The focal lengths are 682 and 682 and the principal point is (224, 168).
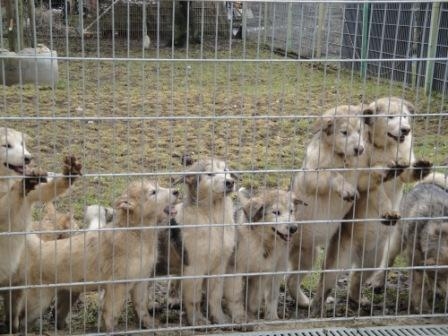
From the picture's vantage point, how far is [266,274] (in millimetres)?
5234

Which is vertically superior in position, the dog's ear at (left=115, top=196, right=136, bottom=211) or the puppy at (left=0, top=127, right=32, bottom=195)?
the puppy at (left=0, top=127, right=32, bottom=195)

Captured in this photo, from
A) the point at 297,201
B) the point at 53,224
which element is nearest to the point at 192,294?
the point at 297,201

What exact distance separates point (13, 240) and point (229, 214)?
5.65 feet

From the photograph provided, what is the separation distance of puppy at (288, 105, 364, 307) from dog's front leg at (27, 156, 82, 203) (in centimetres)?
198

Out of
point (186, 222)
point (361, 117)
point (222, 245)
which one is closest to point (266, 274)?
point (222, 245)

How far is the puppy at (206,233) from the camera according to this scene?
5375 millimetres

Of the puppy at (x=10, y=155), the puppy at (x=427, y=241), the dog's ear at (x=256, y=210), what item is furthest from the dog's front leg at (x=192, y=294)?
the puppy at (x=427, y=241)

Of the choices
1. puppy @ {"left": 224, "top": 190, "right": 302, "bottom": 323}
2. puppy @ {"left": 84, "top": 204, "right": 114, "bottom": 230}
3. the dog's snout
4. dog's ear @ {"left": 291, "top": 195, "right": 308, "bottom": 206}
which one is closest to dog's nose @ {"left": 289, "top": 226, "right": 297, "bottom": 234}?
the dog's snout

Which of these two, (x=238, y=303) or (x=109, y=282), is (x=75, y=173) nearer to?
(x=109, y=282)

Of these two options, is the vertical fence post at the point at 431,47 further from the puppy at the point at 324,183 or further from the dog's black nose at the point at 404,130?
the puppy at the point at 324,183

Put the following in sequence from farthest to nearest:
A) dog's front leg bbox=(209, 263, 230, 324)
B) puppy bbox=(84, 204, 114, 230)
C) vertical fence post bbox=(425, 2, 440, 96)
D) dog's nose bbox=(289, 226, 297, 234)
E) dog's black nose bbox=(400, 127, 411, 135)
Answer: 1. vertical fence post bbox=(425, 2, 440, 96)
2. puppy bbox=(84, 204, 114, 230)
3. dog's black nose bbox=(400, 127, 411, 135)
4. dog's front leg bbox=(209, 263, 230, 324)
5. dog's nose bbox=(289, 226, 297, 234)

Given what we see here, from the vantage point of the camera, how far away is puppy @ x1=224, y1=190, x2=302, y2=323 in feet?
18.3

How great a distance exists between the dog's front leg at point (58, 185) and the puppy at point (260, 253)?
1.53m

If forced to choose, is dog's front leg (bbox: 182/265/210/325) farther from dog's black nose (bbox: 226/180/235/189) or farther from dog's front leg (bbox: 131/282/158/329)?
dog's black nose (bbox: 226/180/235/189)
